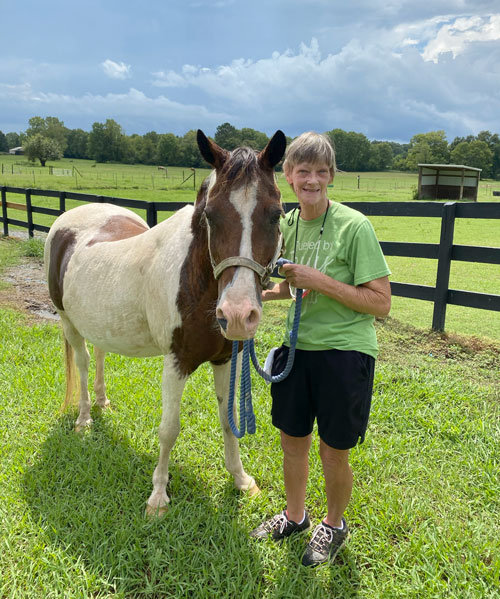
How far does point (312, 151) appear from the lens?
5.88 feet

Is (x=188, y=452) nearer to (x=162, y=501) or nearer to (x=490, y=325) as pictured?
(x=162, y=501)

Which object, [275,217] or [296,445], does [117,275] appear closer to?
[275,217]

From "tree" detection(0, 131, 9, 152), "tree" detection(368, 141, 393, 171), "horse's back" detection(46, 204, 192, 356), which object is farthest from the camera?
"tree" detection(0, 131, 9, 152)

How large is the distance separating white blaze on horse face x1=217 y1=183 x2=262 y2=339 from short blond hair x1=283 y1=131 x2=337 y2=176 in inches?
10.8

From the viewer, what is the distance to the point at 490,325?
219 inches

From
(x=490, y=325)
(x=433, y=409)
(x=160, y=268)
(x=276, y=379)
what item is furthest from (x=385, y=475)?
(x=490, y=325)

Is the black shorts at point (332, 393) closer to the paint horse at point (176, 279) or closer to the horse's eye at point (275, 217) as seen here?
the paint horse at point (176, 279)

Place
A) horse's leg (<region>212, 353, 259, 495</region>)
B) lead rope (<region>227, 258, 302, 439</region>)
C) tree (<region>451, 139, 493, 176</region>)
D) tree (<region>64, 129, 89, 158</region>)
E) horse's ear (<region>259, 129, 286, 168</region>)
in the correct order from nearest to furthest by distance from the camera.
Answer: horse's ear (<region>259, 129, 286, 168</region>) < lead rope (<region>227, 258, 302, 439</region>) < horse's leg (<region>212, 353, 259, 495</region>) < tree (<region>451, 139, 493, 176</region>) < tree (<region>64, 129, 89, 158</region>)

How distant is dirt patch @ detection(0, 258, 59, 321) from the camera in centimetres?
610

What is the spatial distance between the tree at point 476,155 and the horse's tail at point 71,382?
80229 millimetres

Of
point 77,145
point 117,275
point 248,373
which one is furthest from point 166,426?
point 77,145

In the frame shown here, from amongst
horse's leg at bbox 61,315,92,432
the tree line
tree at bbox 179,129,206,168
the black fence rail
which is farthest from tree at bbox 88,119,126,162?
horse's leg at bbox 61,315,92,432

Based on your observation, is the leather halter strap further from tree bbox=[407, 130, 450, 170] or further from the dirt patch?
tree bbox=[407, 130, 450, 170]

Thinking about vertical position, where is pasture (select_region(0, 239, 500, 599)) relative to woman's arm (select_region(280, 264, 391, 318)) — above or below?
below
